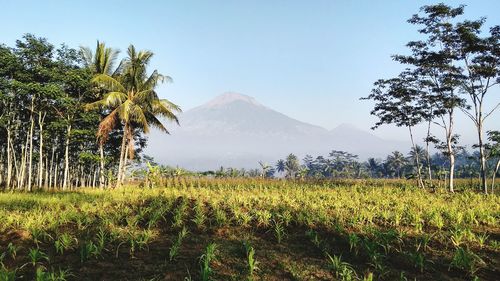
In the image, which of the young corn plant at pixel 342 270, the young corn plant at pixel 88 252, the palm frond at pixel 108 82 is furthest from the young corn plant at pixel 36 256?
the palm frond at pixel 108 82

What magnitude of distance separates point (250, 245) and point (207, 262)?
75.7 inches

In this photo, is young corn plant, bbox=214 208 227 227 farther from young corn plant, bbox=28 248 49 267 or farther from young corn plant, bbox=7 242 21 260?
young corn plant, bbox=7 242 21 260

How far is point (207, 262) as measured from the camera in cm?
742

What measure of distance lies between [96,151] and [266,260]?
34853 millimetres

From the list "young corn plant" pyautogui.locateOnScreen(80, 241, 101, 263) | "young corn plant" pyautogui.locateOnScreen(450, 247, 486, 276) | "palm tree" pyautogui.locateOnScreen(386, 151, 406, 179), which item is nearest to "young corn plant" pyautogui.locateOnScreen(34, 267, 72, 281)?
"young corn plant" pyautogui.locateOnScreen(80, 241, 101, 263)

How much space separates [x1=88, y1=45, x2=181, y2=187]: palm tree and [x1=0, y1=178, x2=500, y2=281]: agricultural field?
48.0ft

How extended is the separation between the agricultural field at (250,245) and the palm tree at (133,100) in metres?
14.6

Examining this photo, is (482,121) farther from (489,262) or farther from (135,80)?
(135,80)

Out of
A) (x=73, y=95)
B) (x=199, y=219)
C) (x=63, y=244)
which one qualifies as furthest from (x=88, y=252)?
(x=73, y=95)

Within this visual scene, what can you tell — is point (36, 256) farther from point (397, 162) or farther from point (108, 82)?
point (397, 162)

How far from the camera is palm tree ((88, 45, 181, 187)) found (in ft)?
87.9

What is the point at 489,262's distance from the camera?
796cm

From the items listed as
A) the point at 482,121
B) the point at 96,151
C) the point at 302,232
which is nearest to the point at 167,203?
the point at 302,232

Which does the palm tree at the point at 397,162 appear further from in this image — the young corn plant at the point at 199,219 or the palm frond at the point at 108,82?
the young corn plant at the point at 199,219
